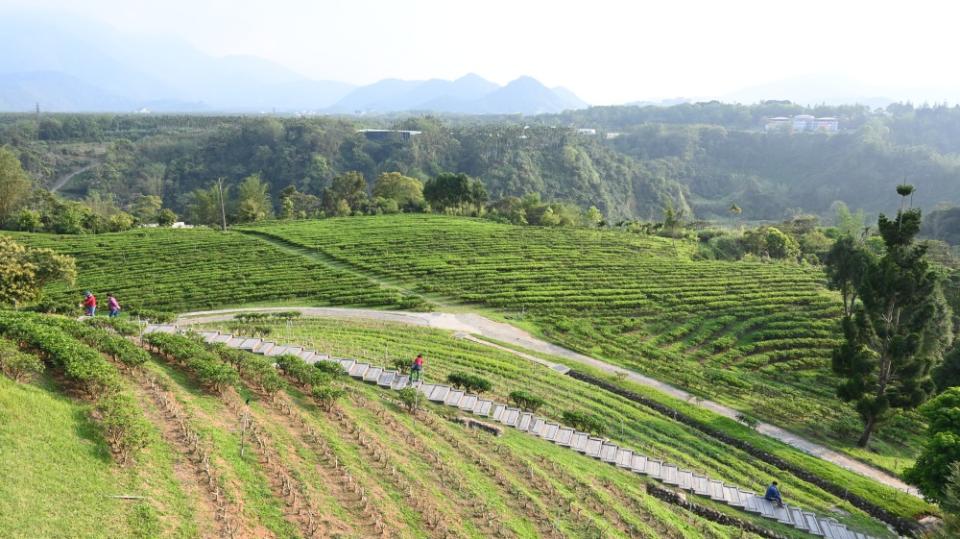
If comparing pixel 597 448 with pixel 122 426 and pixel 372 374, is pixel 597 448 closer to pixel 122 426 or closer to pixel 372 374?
pixel 372 374

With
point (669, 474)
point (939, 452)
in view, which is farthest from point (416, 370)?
point (939, 452)

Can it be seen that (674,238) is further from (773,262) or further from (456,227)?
(456,227)

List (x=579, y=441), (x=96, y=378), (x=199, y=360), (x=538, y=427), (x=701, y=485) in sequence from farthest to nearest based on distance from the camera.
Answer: (x=538, y=427) → (x=579, y=441) → (x=701, y=485) → (x=199, y=360) → (x=96, y=378)

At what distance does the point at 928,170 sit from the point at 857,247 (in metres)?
166

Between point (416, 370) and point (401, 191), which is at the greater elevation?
point (401, 191)

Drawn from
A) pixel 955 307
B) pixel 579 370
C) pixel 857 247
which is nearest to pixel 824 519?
pixel 579 370

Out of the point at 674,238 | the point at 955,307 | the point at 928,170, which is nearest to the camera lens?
the point at 955,307

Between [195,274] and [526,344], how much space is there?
30303mm

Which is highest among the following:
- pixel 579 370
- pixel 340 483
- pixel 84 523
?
pixel 84 523

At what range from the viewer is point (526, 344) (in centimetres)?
3916

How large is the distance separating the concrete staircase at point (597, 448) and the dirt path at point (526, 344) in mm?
8006

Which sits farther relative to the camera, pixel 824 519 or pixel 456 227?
pixel 456 227

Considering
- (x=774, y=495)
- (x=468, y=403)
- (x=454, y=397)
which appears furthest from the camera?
(x=454, y=397)

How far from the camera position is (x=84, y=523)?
11.2 m
